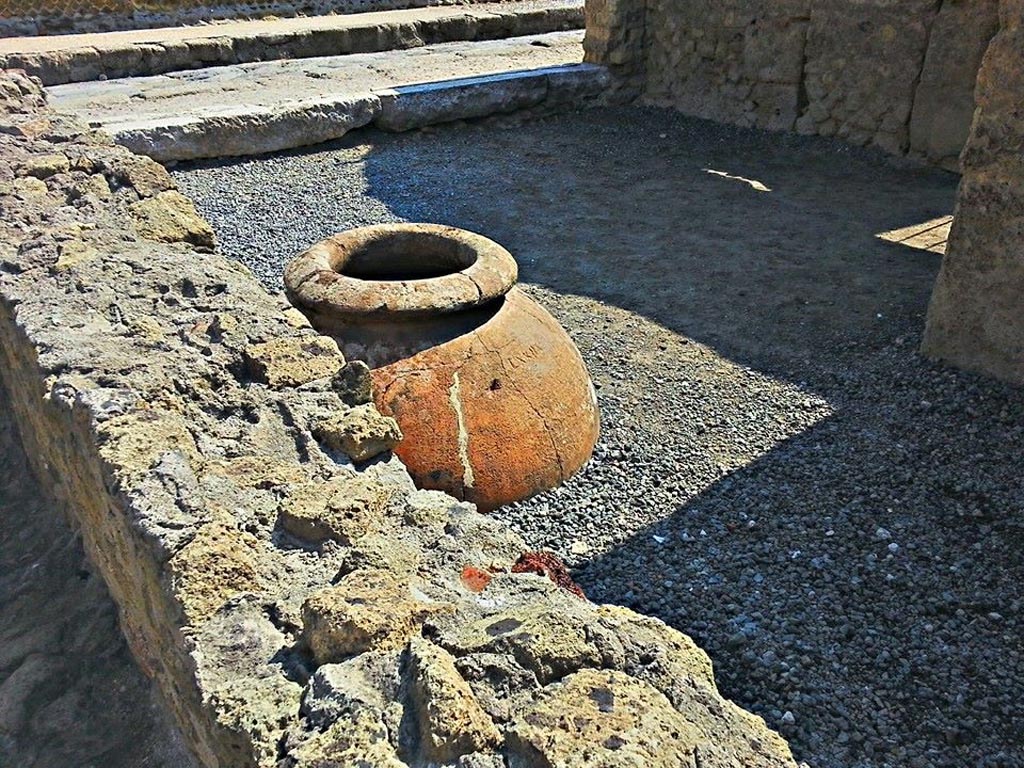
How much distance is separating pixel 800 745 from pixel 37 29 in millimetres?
10584

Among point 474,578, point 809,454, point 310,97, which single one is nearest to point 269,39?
point 310,97

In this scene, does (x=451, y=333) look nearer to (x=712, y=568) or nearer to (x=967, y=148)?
(x=712, y=568)

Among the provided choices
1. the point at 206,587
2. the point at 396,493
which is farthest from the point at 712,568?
the point at 206,587

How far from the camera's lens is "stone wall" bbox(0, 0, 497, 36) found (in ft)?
33.0

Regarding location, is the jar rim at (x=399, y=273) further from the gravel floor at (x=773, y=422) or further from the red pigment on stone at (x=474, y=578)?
the red pigment on stone at (x=474, y=578)

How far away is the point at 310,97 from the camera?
26.5 feet

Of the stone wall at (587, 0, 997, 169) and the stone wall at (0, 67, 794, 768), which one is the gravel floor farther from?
the stone wall at (0, 67, 794, 768)

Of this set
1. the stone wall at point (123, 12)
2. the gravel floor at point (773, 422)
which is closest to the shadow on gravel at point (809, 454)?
the gravel floor at point (773, 422)

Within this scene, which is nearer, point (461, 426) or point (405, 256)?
point (461, 426)

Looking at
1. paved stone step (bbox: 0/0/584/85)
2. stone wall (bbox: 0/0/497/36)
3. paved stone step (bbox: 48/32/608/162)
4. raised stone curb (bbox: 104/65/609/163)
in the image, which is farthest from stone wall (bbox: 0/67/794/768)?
stone wall (bbox: 0/0/497/36)

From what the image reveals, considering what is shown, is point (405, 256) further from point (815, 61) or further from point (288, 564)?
point (815, 61)

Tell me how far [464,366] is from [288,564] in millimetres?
1444

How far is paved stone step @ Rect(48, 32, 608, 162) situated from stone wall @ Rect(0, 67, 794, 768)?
4100 millimetres

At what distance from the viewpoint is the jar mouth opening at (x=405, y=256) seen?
378 cm
